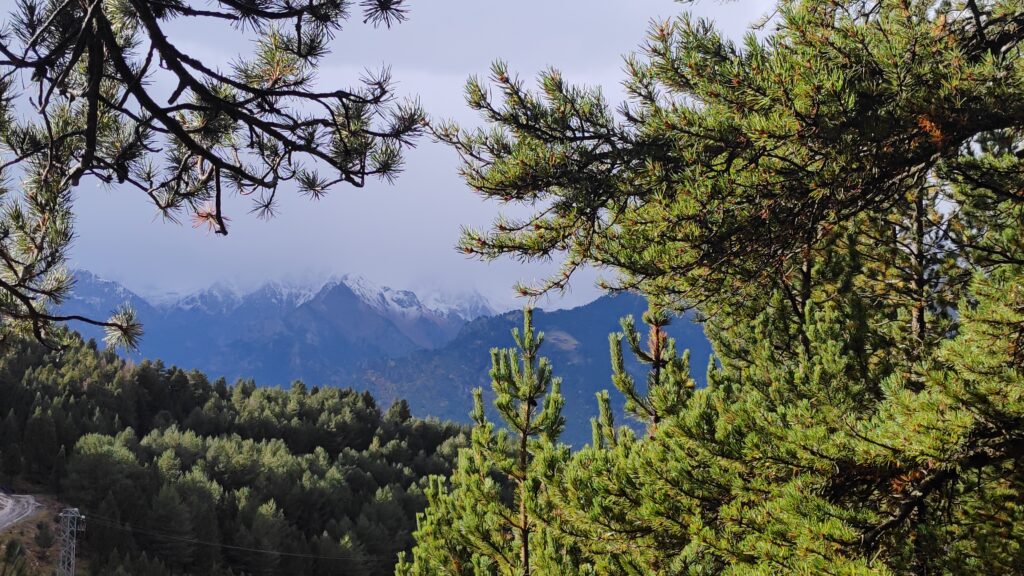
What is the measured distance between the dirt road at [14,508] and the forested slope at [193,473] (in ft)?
3.31

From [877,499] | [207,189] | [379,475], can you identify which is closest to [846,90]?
[877,499]

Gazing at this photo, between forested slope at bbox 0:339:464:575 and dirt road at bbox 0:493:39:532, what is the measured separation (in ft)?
3.31

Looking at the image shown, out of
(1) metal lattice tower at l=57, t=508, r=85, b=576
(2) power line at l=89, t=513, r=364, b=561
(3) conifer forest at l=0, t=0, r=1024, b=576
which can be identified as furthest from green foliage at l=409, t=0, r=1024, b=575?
(2) power line at l=89, t=513, r=364, b=561

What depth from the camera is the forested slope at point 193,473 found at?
21469mm

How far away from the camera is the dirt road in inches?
776

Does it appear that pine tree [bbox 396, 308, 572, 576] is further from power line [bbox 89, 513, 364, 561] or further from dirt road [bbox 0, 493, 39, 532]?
dirt road [bbox 0, 493, 39, 532]

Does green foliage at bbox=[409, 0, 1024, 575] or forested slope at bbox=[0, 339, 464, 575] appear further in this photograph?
forested slope at bbox=[0, 339, 464, 575]

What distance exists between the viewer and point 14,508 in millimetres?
20859

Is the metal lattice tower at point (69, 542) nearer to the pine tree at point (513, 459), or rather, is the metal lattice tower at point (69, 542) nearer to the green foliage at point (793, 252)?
the pine tree at point (513, 459)

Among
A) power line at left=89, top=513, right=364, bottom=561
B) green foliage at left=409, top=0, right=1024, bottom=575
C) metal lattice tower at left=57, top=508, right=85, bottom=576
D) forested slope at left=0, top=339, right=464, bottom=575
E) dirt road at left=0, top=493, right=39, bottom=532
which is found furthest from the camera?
forested slope at left=0, top=339, right=464, bottom=575

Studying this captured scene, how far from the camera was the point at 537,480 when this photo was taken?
5.06 meters

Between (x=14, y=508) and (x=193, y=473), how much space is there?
18.0 feet

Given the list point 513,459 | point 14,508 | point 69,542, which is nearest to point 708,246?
point 513,459

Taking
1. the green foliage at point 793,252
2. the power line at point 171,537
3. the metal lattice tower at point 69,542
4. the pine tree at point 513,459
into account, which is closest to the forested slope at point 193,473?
the power line at point 171,537
